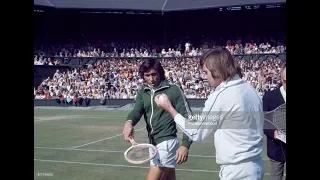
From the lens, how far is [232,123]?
3654mm

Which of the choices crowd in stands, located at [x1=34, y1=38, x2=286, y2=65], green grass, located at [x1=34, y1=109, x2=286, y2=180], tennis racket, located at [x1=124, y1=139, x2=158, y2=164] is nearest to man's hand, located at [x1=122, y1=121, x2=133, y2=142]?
tennis racket, located at [x1=124, y1=139, x2=158, y2=164]

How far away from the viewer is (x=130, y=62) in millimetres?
35031

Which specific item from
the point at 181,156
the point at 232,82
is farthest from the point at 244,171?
the point at 181,156

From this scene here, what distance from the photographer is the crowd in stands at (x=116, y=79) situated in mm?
29625

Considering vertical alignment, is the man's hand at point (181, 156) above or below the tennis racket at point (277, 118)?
below

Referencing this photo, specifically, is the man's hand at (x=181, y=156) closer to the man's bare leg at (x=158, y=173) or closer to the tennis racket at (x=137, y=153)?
the tennis racket at (x=137, y=153)

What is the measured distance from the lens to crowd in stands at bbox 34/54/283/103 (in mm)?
29625

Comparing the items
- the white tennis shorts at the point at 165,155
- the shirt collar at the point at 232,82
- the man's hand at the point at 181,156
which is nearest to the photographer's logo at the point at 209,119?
the shirt collar at the point at 232,82

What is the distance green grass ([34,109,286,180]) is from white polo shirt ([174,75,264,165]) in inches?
208

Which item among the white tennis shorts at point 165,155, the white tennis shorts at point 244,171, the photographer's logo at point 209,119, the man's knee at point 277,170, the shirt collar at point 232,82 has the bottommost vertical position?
the man's knee at point 277,170

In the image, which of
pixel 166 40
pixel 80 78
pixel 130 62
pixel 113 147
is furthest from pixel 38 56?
pixel 113 147

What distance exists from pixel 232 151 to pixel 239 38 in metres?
34.2
